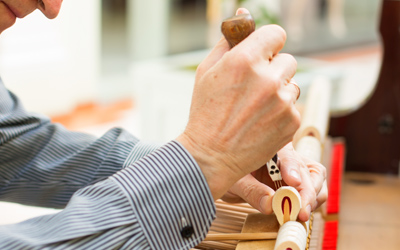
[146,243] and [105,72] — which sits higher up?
[146,243]

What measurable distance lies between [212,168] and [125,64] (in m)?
5.12

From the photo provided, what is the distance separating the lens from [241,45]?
0.67m

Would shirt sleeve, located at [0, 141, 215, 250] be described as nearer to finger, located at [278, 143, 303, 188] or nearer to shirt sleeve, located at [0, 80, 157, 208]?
finger, located at [278, 143, 303, 188]

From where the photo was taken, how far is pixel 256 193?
33.6 inches

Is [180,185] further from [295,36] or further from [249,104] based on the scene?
[295,36]

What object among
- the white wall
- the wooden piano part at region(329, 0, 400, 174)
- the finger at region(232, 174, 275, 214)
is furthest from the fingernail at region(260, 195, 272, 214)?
the white wall

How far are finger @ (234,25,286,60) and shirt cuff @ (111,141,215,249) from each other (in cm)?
15

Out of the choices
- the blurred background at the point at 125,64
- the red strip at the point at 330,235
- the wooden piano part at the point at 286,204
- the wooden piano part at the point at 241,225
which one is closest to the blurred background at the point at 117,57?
the blurred background at the point at 125,64

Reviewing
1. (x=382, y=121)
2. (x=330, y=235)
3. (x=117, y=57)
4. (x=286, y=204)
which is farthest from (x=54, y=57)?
(x=286, y=204)

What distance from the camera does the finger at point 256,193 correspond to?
82 centimetres

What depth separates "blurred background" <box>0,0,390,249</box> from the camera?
107 inches

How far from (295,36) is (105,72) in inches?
134

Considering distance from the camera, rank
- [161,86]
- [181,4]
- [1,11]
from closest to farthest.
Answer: [1,11] → [161,86] → [181,4]

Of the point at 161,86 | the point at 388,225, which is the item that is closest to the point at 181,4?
the point at 161,86
